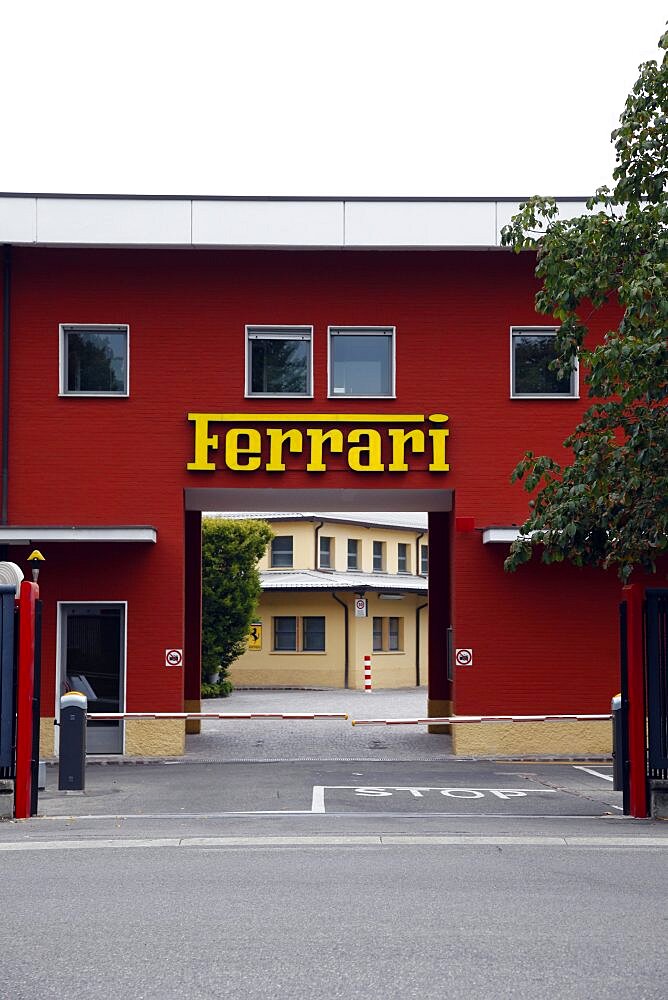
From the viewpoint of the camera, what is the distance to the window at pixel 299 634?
47469 mm

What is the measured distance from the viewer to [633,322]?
13.1 meters

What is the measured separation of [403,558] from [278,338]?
111 ft

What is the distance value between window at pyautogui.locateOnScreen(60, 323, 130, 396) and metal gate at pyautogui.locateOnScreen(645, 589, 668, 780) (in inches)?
415

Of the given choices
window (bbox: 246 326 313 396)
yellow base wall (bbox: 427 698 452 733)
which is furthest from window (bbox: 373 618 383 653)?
window (bbox: 246 326 313 396)

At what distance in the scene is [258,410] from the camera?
20.8 metres

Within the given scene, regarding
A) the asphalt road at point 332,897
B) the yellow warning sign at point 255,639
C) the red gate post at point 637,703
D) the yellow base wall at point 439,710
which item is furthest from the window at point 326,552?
the red gate post at point 637,703

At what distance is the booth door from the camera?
67.4ft

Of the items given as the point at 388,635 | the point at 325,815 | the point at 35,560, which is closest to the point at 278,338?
the point at 35,560

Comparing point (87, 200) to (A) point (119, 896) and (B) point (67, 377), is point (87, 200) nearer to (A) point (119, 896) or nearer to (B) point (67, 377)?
(B) point (67, 377)

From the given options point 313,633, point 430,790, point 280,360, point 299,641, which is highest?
point 280,360

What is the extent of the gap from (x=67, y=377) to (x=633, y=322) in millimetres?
10734

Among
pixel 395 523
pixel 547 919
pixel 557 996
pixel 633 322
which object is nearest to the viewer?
pixel 557 996

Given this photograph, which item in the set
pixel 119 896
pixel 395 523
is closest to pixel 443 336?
pixel 119 896

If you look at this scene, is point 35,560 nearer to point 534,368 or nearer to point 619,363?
point 534,368
